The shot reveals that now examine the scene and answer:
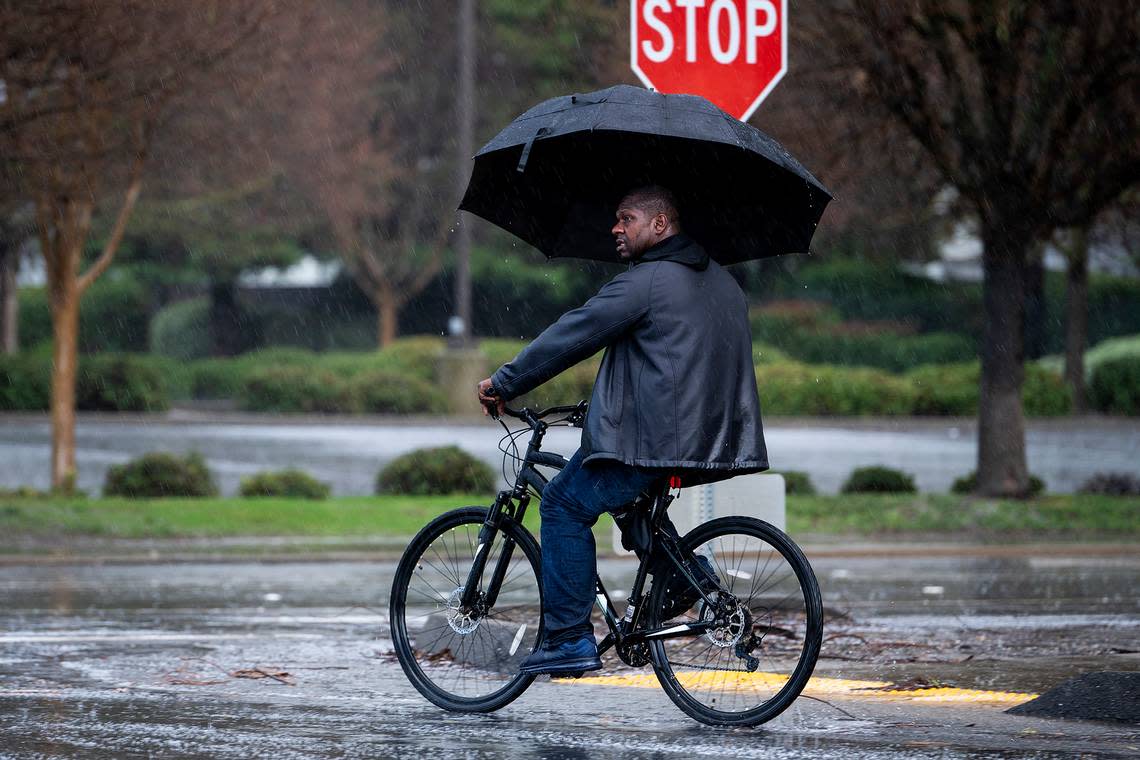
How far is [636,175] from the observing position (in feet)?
21.0

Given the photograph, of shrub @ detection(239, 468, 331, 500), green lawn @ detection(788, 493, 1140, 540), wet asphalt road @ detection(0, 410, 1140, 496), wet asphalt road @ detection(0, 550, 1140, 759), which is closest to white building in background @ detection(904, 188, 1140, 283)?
wet asphalt road @ detection(0, 410, 1140, 496)

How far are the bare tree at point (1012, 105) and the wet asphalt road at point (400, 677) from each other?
471 centimetres

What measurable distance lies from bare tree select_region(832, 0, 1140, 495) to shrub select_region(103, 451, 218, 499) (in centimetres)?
760

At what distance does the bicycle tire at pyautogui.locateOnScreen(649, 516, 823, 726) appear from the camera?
574cm

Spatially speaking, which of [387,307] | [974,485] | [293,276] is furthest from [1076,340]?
[293,276]

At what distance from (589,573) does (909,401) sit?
83.8ft

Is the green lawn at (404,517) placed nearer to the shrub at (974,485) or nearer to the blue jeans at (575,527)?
the shrub at (974,485)

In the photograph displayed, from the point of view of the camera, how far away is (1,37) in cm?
1254

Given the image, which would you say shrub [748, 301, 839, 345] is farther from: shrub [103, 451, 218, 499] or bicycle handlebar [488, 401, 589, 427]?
bicycle handlebar [488, 401, 589, 427]

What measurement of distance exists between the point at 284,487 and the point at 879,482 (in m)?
6.06

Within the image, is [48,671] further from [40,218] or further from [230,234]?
[230,234]

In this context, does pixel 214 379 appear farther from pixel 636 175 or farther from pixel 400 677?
pixel 636 175

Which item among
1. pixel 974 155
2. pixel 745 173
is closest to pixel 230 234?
pixel 974 155

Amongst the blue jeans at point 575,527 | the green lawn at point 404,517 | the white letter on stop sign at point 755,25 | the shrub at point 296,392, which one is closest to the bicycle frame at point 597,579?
the blue jeans at point 575,527
